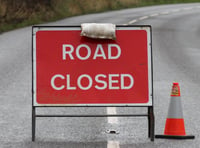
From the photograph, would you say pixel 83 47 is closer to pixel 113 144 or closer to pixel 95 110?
pixel 113 144

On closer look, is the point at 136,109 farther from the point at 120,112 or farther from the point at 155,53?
the point at 155,53

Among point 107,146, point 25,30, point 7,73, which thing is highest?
point 25,30

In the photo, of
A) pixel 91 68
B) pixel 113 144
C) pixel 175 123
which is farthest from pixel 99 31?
pixel 175 123

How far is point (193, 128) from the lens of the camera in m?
9.79

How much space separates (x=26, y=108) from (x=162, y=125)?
104 inches

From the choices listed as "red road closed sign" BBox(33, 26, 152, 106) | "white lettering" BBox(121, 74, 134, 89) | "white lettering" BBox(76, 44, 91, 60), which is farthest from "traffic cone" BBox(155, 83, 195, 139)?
"white lettering" BBox(76, 44, 91, 60)

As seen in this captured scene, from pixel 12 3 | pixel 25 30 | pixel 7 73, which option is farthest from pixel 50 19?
pixel 7 73

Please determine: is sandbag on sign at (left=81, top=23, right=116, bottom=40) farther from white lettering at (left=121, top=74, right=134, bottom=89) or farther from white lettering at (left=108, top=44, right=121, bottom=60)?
white lettering at (left=121, top=74, right=134, bottom=89)

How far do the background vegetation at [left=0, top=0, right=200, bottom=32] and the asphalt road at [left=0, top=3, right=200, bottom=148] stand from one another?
4876 millimetres

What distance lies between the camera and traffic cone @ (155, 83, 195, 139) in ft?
29.7

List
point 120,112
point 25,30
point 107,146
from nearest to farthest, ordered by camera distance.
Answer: point 107,146, point 120,112, point 25,30

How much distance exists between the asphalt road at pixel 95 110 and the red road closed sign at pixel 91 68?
20.5 inches

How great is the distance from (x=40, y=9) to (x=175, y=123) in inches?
1033

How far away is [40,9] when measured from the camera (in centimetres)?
3484
